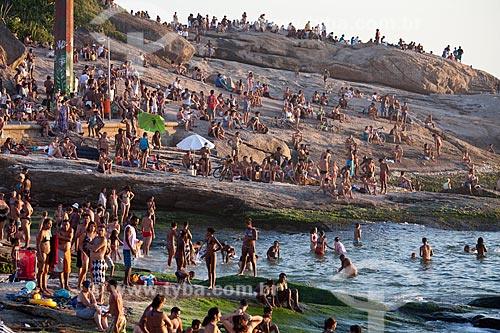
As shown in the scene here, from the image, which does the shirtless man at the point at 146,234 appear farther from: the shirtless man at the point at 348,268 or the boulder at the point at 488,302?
the boulder at the point at 488,302

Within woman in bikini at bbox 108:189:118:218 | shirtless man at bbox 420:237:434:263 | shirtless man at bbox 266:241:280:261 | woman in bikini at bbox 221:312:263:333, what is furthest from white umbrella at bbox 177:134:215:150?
woman in bikini at bbox 221:312:263:333

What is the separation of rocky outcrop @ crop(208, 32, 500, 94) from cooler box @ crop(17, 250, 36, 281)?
44.2 meters

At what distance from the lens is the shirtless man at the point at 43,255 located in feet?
56.9

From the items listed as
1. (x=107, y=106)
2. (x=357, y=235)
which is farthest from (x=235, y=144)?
(x=357, y=235)

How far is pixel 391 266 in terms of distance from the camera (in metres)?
28.2

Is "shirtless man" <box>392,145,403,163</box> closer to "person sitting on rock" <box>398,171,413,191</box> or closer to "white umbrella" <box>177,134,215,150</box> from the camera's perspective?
"person sitting on rock" <box>398,171,413,191</box>

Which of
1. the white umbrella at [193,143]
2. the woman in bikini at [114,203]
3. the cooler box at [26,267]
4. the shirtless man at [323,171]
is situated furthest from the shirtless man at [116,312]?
the white umbrella at [193,143]

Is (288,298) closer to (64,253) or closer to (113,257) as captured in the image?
(64,253)

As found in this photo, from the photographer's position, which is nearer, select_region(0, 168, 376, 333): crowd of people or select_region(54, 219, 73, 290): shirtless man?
select_region(0, 168, 376, 333): crowd of people

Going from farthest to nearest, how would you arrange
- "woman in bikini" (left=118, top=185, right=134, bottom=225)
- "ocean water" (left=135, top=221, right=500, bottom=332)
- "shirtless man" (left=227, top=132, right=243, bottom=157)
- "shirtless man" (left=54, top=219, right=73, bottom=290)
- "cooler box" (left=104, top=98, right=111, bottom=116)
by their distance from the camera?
"cooler box" (left=104, top=98, right=111, bottom=116) < "shirtless man" (left=227, top=132, right=243, bottom=157) < "woman in bikini" (left=118, top=185, right=134, bottom=225) < "ocean water" (left=135, top=221, right=500, bottom=332) < "shirtless man" (left=54, top=219, right=73, bottom=290)

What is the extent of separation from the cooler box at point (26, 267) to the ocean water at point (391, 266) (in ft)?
19.1

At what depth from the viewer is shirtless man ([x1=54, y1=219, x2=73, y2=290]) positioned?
18.1 meters

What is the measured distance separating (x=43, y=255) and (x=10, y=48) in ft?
89.0

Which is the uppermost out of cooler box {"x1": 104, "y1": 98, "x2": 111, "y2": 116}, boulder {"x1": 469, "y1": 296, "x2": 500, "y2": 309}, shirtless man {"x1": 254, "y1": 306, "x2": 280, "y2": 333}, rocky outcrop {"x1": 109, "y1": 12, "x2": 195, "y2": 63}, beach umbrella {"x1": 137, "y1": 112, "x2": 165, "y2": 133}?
rocky outcrop {"x1": 109, "y1": 12, "x2": 195, "y2": 63}
